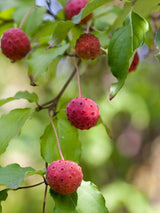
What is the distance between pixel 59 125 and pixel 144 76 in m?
2.50

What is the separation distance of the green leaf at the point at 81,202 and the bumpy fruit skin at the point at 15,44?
51 centimetres

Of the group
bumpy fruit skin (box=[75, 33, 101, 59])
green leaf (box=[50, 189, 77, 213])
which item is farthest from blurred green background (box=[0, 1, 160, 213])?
green leaf (box=[50, 189, 77, 213])

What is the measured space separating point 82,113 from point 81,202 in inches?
9.7

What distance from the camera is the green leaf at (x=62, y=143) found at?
3.43 ft

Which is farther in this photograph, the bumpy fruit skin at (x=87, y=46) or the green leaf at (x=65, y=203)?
the bumpy fruit skin at (x=87, y=46)

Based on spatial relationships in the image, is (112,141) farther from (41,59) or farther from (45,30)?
(41,59)

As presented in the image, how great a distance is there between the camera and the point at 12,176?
36.7 inches

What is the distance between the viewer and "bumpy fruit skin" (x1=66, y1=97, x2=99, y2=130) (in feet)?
3.27

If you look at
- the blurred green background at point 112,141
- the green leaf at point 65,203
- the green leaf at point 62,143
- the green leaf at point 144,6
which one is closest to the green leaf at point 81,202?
the green leaf at point 65,203

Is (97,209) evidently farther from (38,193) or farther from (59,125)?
(38,193)

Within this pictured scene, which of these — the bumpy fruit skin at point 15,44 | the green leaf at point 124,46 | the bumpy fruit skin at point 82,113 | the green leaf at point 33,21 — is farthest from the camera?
the green leaf at point 33,21

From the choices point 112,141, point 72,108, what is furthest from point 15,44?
point 112,141

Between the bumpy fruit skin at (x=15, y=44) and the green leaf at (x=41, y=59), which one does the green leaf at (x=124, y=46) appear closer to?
the green leaf at (x=41, y=59)

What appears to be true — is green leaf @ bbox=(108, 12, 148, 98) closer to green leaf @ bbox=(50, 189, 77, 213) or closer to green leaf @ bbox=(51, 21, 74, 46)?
green leaf @ bbox=(51, 21, 74, 46)
